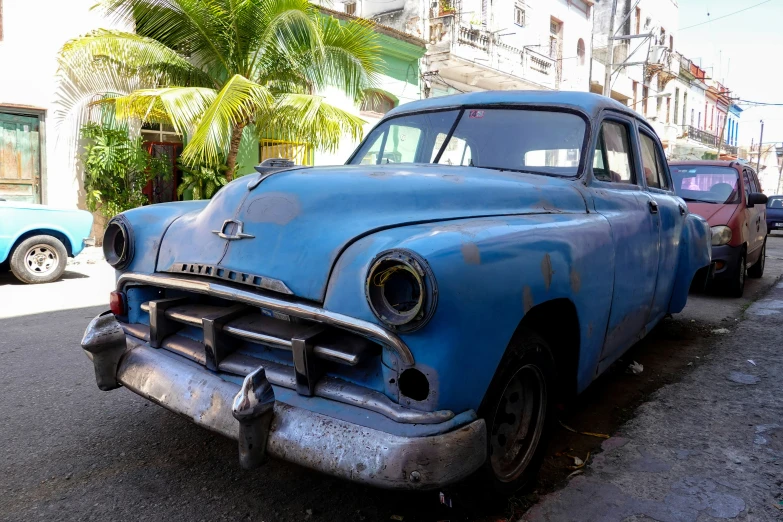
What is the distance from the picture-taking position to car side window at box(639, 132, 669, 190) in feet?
13.1

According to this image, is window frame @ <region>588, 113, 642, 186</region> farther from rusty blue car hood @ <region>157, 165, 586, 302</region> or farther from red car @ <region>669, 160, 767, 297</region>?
red car @ <region>669, 160, 767, 297</region>

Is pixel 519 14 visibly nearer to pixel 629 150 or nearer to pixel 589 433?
pixel 629 150

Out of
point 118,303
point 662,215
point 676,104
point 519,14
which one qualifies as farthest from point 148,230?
point 676,104

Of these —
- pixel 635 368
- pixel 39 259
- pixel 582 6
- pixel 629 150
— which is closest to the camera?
pixel 629 150

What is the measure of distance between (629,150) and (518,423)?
211 cm

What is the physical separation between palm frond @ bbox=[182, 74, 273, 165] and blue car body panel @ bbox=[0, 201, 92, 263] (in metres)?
2.01

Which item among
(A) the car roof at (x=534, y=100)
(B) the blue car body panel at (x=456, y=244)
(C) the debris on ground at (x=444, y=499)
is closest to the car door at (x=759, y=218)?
(A) the car roof at (x=534, y=100)

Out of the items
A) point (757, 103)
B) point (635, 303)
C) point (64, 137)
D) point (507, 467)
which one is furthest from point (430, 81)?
point (757, 103)

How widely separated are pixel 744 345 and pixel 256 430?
14.7ft

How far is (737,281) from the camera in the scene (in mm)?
7059

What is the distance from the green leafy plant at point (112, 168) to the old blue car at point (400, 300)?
833 cm

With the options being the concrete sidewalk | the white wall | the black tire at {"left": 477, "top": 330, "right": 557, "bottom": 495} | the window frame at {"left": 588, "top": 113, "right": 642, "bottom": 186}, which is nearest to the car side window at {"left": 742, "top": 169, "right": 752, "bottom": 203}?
the concrete sidewalk

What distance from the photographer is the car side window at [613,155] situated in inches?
128

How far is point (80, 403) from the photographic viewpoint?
333 centimetres
